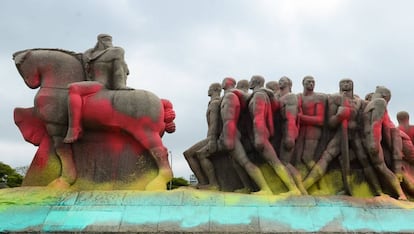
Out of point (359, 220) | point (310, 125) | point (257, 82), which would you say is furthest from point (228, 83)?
point (359, 220)

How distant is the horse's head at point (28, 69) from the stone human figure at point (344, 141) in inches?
224

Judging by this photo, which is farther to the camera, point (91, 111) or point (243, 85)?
point (243, 85)

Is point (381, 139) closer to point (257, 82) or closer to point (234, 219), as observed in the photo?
point (257, 82)

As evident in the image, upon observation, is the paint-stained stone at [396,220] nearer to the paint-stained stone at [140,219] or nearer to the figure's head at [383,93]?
the figure's head at [383,93]

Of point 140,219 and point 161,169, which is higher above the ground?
point 161,169

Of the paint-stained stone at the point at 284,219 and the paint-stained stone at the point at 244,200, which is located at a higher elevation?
the paint-stained stone at the point at 244,200

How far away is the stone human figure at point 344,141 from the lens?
9.25 m

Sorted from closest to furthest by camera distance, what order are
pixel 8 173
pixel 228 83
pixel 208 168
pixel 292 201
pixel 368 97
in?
pixel 292 201 < pixel 208 168 < pixel 228 83 < pixel 368 97 < pixel 8 173

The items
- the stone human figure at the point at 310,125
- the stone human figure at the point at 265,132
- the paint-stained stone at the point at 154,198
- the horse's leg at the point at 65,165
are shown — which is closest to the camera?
the paint-stained stone at the point at 154,198

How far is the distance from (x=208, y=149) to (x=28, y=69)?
3933 mm

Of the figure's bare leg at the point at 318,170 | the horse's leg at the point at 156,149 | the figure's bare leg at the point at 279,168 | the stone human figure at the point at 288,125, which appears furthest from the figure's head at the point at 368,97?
the horse's leg at the point at 156,149

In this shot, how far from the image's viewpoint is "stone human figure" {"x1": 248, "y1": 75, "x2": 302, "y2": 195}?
8852 millimetres

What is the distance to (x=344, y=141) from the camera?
9297mm

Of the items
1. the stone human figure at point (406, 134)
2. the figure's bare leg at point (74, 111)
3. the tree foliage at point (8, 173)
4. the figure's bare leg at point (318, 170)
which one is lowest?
the tree foliage at point (8, 173)
